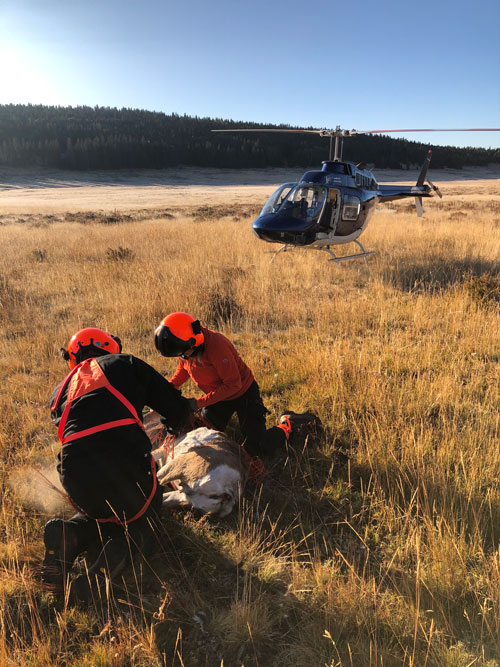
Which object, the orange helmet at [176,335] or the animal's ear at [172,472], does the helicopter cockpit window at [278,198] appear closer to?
the orange helmet at [176,335]

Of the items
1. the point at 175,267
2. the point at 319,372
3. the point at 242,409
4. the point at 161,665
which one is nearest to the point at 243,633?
the point at 161,665

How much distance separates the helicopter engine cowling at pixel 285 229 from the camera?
25.8ft

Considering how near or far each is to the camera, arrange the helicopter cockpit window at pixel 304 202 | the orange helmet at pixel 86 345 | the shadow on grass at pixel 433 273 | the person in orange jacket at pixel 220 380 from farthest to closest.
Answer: the helicopter cockpit window at pixel 304 202, the shadow on grass at pixel 433 273, the person in orange jacket at pixel 220 380, the orange helmet at pixel 86 345

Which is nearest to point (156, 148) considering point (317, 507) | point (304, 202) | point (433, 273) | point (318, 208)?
point (304, 202)

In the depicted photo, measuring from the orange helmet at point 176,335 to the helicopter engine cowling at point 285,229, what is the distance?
209 inches

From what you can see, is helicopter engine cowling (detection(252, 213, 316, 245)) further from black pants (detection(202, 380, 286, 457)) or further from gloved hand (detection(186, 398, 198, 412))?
gloved hand (detection(186, 398, 198, 412))

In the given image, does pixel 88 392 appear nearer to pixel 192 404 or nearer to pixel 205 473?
pixel 192 404

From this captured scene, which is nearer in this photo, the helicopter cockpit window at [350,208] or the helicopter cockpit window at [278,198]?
the helicopter cockpit window at [278,198]

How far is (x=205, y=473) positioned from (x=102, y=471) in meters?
0.85

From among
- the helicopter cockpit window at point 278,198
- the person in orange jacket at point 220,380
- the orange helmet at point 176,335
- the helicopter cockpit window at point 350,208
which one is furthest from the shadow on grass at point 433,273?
the orange helmet at point 176,335

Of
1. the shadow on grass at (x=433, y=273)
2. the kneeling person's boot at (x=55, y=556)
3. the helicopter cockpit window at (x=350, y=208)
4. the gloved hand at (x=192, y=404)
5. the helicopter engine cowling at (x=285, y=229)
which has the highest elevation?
the helicopter cockpit window at (x=350, y=208)

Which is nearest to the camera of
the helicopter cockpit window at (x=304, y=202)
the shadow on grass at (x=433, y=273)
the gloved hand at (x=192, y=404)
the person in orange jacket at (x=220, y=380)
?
the gloved hand at (x=192, y=404)

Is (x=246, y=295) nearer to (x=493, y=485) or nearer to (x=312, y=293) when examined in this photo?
(x=312, y=293)

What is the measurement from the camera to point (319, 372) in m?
4.36
